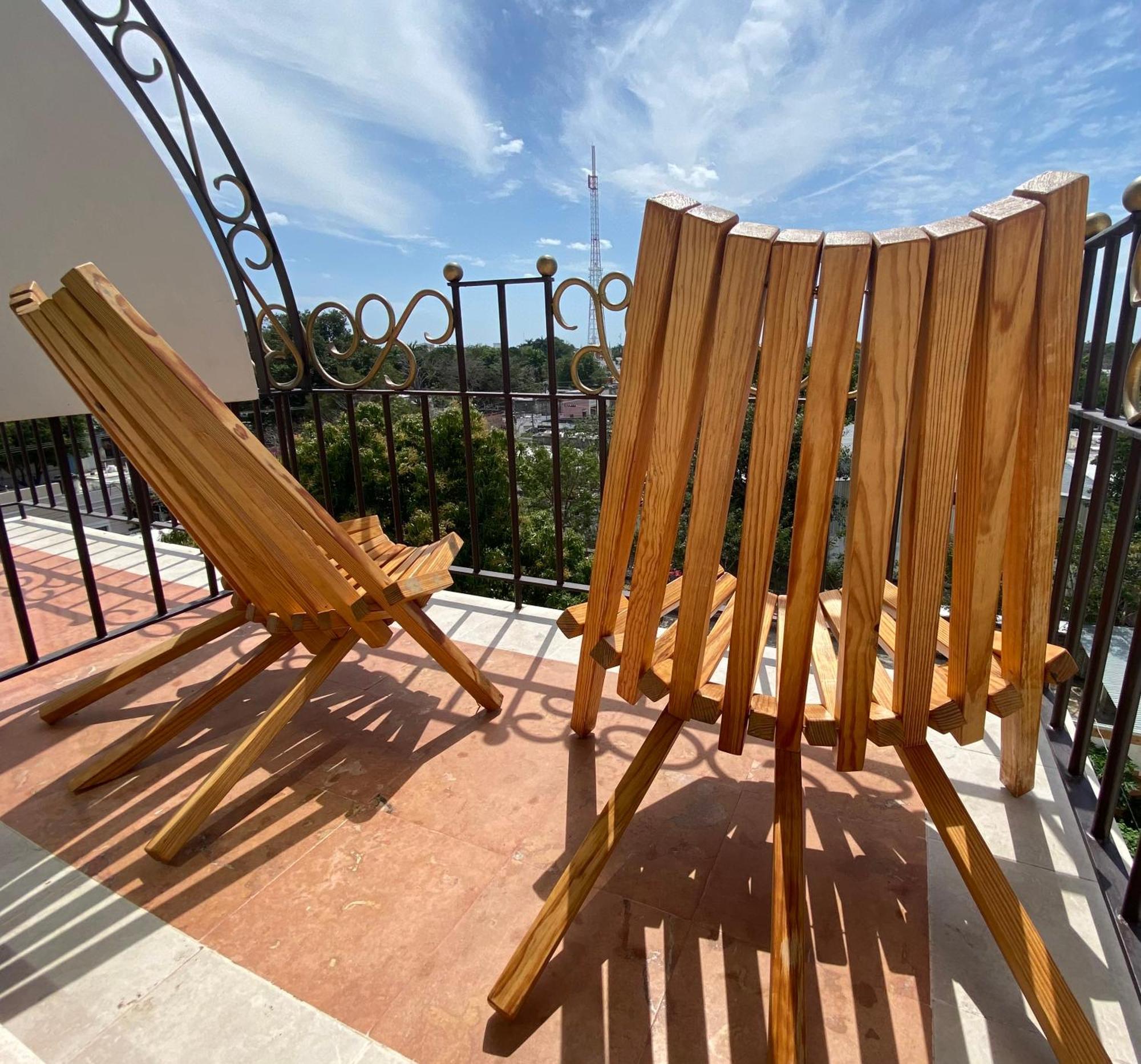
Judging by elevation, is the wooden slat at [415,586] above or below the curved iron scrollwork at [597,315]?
below

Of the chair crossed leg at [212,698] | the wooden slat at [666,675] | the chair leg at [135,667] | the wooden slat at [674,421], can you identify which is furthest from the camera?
the chair leg at [135,667]

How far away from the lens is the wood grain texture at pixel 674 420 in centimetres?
105

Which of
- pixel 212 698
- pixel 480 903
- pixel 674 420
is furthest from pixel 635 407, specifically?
pixel 212 698

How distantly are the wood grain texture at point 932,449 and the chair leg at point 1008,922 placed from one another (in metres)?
0.13

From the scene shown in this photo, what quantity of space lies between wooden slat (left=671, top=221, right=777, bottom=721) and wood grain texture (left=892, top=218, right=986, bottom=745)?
0.85ft

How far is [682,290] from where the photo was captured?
1.09 meters

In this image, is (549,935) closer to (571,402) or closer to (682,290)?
(682,290)

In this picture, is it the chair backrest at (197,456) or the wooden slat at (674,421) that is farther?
the chair backrest at (197,456)

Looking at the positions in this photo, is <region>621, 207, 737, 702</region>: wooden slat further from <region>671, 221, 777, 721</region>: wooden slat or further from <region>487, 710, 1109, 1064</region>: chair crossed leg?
<region>487, 710, 1109, 1064</region>: chair crossed leg

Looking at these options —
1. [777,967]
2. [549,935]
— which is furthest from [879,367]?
[549,935]

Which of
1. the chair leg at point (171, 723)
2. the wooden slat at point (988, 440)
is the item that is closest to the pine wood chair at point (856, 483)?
the wooden slat at point (988, 440)

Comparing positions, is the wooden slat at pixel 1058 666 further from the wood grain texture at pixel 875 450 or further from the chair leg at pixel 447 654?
the chair leg at pixel 447 654

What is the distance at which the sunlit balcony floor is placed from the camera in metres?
1.11

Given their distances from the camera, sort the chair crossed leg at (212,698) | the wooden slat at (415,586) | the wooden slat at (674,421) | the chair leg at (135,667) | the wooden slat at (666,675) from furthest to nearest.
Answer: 1. the chair leg at (135,667)
2. the wooden slat at (415,586)
3. the chair crossed leg at (212,698)
4. the wooden slat at (666,675)
5. the wooden slat at (674,421)
